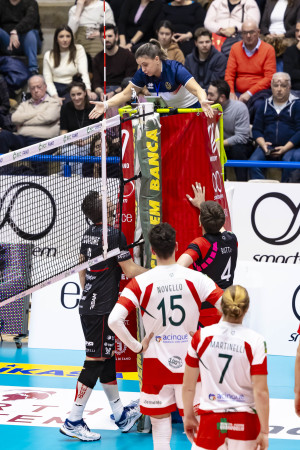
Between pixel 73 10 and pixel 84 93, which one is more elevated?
pixel 73 10

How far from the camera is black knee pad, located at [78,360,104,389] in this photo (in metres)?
7.25

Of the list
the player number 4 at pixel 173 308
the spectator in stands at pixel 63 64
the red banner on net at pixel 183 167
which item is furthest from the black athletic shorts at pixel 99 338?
the spectator in stands at pixel 63 64

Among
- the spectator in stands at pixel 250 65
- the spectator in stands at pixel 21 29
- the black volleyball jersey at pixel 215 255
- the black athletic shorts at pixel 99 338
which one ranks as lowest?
the black athletic shorts at pixel 99 338

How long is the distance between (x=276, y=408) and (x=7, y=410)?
2.70m

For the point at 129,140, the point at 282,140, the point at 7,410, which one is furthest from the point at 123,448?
the point at 282,140

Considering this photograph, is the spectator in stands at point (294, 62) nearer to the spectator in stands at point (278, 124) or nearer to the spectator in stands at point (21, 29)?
the spectator in stands at point (278, 124)

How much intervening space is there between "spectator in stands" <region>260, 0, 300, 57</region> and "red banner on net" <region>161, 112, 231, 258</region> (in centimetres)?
701

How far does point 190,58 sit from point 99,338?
24.8 feet

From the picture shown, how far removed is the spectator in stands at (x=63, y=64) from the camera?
1433 centimetres

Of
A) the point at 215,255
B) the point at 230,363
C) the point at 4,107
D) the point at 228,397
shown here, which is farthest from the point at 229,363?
the point at 4,107

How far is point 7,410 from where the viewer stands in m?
8.12

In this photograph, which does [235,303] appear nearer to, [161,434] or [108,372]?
[161,434]

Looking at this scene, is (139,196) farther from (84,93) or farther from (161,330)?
(84,93)

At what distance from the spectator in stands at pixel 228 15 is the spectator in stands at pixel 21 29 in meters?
3.28
